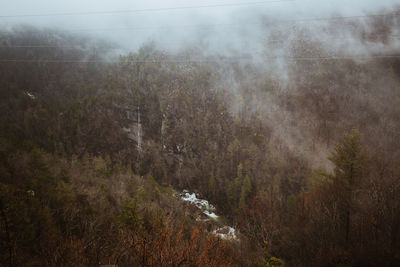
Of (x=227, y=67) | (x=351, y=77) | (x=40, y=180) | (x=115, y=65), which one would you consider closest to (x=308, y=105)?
(x=351, y=77)

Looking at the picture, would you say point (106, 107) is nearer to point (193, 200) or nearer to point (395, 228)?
point (193, 200)

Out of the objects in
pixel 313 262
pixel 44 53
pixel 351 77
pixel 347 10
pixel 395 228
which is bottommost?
pixel 313 262

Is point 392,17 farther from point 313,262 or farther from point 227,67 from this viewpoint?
point 313,262

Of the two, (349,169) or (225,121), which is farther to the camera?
(225,121)

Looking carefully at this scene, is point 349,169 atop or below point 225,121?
atop

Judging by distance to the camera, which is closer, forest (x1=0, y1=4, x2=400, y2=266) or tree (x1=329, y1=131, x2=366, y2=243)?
tree (x1=329, y1=131, x2=366, y2=243)

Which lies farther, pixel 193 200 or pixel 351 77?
pixel 351 77

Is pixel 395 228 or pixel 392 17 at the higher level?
pixel 392 17

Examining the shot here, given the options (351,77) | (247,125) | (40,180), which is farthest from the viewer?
(351,77)

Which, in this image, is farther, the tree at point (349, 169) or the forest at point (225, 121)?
the forest at point (225, 121)

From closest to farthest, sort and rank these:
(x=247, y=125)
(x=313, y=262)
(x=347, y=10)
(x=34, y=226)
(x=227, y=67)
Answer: (x=34, y=226), (x=313, y=262), (x=247, y=125), (x=227, y=67), (x=347, y=10)
